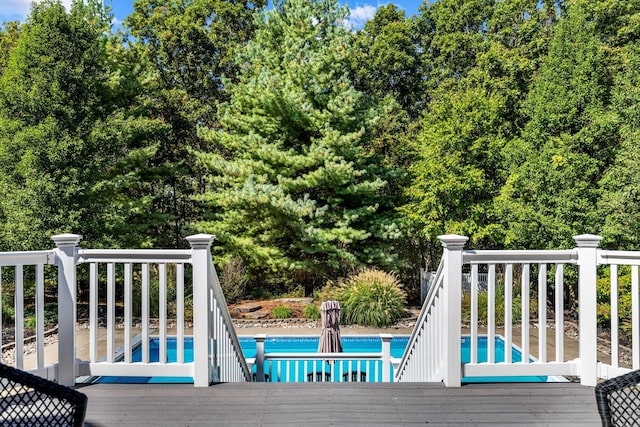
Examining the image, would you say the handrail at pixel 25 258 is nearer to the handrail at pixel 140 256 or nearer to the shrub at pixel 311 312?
the handrail at pixel 140 256

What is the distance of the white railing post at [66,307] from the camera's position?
301cm

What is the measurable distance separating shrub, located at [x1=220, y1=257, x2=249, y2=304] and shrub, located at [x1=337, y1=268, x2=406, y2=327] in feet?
9.55

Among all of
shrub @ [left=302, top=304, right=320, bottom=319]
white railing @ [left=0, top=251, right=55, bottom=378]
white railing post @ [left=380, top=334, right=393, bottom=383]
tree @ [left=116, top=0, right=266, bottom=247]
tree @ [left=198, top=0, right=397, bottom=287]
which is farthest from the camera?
tree @ [left=116, top=0, right=266, bottom=247]

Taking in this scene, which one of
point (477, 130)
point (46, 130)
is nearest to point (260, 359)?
point (46, 130)

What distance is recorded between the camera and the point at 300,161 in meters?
10.5

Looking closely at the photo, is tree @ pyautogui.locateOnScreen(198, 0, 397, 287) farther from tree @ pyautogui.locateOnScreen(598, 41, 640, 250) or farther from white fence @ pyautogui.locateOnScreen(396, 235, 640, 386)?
white fence @ pyautogui.locateOnScreen(396, 235, 640, 386)

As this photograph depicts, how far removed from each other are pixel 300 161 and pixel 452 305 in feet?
25.8

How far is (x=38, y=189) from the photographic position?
8.74 meters

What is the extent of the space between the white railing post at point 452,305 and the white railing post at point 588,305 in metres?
0.89

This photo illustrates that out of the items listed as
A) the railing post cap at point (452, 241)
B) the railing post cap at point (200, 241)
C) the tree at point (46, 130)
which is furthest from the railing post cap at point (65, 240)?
the tree at point (46, 130)

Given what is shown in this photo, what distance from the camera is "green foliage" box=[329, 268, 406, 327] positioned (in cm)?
909

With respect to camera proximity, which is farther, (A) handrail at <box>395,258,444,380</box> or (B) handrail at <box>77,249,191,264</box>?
(A) handrail at <box>395,258,444,380</box>

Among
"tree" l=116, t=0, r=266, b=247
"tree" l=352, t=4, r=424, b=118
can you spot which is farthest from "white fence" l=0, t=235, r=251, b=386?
"tree" l=352, t=4, r=424, b=118

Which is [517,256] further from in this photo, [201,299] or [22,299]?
[22,299]
